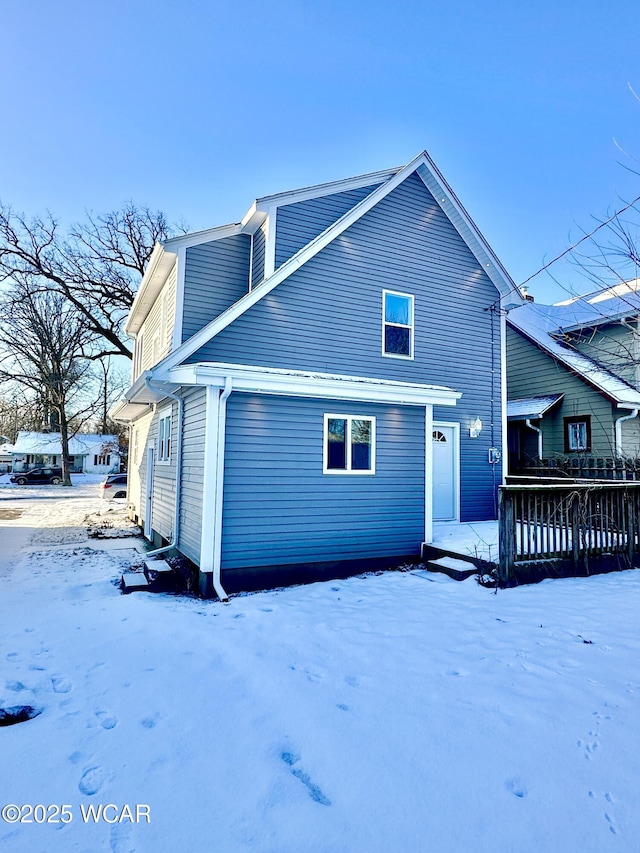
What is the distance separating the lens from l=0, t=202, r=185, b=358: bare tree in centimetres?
2441

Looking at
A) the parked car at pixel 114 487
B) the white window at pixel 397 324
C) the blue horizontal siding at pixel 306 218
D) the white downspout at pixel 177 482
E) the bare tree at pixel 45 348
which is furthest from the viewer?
the bare tree at pixel 45 348

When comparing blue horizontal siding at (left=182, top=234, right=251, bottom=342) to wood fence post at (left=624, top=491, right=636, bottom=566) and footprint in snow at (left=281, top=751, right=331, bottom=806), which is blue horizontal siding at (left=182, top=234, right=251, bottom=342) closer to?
footprint in snow at (left=281, top=751, right=331, bottom=806)

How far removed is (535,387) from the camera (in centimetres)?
1555

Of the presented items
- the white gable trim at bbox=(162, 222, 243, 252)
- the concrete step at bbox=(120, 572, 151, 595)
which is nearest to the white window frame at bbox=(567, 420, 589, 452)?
the white gable trim at bbox=(162, 222, 243, 252)

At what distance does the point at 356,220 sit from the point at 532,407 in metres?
8.43

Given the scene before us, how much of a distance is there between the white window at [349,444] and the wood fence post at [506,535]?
2.20 meters

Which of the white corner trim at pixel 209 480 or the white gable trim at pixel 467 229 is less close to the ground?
the white gable trim at pixel 467 229

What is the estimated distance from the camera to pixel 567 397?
1441 cm

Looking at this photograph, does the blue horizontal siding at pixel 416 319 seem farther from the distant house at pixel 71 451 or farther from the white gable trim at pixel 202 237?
the distant house at pixel 71 451

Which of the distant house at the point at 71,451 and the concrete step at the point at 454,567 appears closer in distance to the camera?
the concrete step at the point at 454,567

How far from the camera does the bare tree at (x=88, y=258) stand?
961 inches

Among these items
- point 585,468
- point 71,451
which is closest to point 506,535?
point 585,468

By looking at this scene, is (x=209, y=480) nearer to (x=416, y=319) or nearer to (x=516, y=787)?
(x=516, y=787)

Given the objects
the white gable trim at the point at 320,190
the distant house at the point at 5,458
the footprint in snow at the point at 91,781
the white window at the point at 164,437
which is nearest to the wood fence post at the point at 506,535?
the footprint in snow at the point at 91,781
